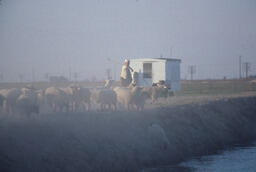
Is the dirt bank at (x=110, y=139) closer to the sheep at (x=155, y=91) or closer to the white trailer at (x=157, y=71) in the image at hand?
the sheep at (x=155, y=91)

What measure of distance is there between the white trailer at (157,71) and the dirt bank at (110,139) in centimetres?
956

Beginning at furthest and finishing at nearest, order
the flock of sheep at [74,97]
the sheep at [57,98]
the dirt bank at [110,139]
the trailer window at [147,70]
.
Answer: the trailer window at [147,70] → the sheep at [57,98] → the flock of sheep at [74,97] → the dirt bank at [110,139]

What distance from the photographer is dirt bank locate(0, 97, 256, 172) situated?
12.6 m

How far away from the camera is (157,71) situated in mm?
33938

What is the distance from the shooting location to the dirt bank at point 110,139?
12.6m

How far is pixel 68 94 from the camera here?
2067 cm

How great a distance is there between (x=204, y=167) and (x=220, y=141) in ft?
19.5

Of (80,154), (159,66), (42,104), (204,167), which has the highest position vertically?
(159,66)

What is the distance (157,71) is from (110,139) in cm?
1913

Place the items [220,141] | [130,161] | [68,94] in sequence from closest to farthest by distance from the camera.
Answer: [130,161]
[68,94]
[220,141]

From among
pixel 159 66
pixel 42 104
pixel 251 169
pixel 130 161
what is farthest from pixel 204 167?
pixel 159 66

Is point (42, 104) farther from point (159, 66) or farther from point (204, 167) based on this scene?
point (159, 66)

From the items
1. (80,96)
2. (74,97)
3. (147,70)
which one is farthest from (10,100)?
(147,70)

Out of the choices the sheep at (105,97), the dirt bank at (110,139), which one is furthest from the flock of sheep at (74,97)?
the dirt bank at (110,139)
